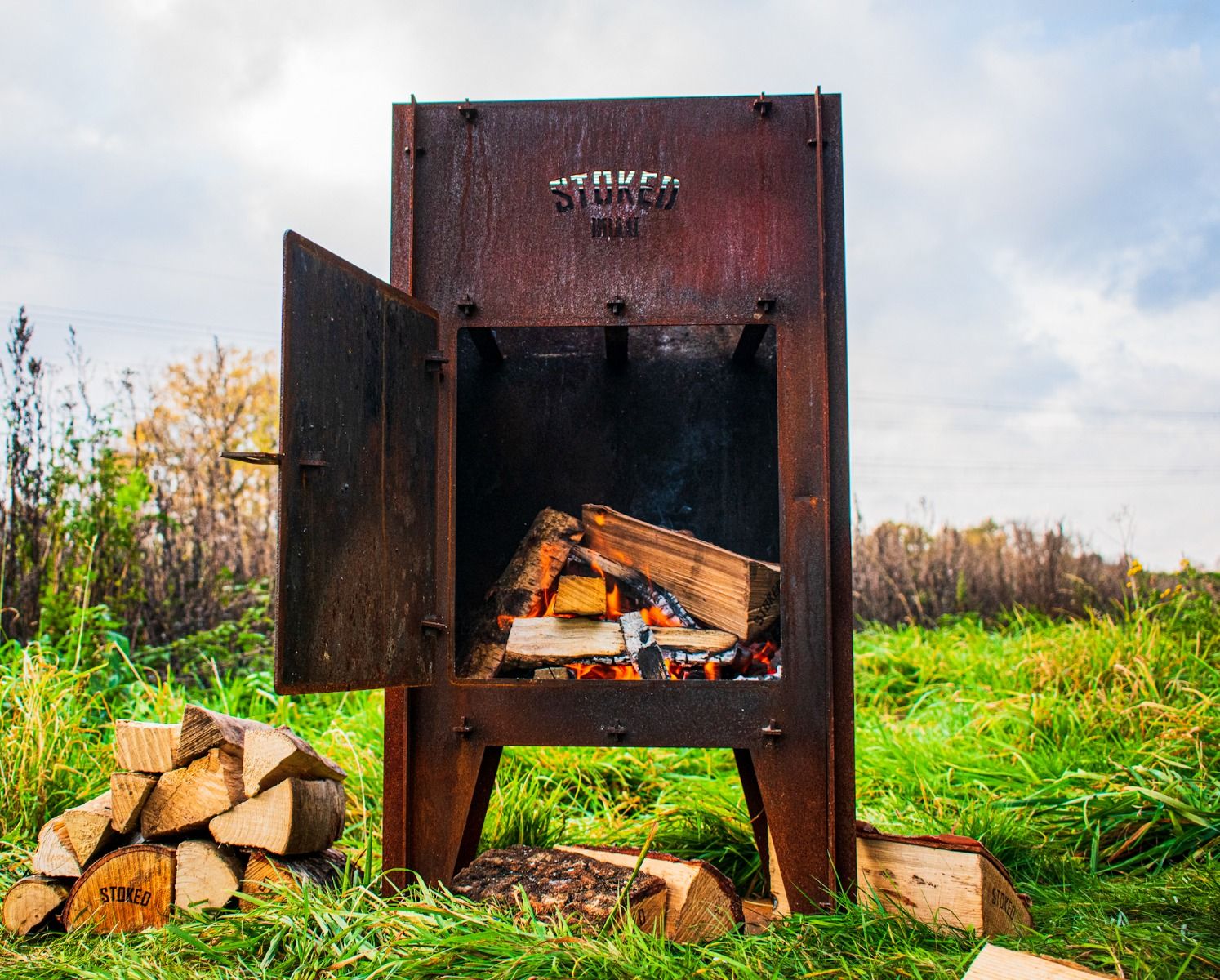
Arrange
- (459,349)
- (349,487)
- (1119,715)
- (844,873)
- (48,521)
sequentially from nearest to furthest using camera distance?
(349,487)
(844,873)
(459,349)
(1119,715)
(48,521)

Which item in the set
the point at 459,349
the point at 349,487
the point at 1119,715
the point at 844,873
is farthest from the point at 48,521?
the point at 1119,715

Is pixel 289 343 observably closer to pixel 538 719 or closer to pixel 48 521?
pixel 538 719

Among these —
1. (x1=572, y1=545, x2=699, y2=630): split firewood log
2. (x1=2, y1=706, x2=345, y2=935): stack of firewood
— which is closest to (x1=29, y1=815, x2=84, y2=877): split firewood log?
(x1=2, y1=706, x2=345, y2=935): stack of firewood

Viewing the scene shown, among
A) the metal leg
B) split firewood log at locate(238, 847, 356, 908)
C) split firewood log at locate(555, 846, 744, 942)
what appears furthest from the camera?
split firewood log at locate(238, 847, 356, 908)

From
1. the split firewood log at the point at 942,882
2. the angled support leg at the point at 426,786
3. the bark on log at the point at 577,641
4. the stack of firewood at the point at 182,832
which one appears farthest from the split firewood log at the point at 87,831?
the split firewood log at the point at 942,882

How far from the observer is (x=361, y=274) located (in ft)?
7.58

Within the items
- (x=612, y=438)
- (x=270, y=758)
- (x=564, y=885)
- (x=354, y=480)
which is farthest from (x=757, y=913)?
(x=354, y=480)

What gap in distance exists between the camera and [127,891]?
262 centimetres

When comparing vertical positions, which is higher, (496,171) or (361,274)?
(496,171)

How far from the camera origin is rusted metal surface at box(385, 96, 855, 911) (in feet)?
8.07

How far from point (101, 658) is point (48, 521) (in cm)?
84

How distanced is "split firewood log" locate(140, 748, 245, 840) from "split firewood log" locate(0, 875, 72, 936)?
0.26m

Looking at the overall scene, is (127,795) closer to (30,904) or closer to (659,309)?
(30,904)

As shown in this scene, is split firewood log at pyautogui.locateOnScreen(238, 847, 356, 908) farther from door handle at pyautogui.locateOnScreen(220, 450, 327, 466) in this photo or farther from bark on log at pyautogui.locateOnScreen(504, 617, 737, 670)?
door handle at pyautogui.locateOnScreen(220, 450, 327, 466)
